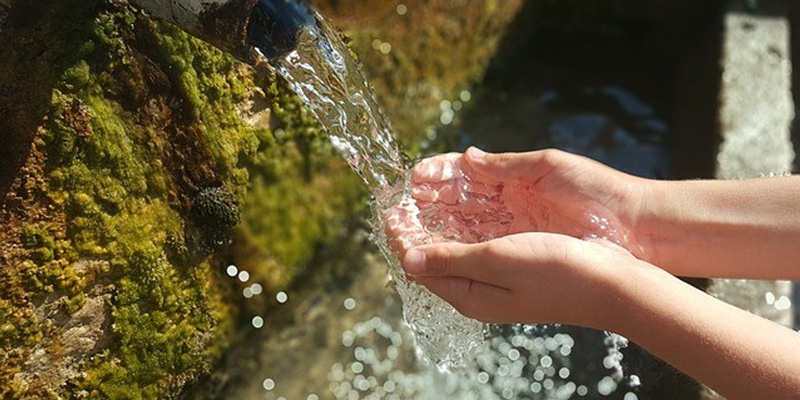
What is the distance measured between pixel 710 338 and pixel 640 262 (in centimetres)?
27

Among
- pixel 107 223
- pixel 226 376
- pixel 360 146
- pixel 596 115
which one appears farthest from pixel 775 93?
pixel 107 223

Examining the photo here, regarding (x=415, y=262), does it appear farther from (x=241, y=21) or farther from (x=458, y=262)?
(x=241, y=21)

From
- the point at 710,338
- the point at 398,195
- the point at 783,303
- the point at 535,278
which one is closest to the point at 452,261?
the point at 535,278

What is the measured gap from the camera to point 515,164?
2.31 metres

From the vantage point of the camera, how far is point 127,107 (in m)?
2.24

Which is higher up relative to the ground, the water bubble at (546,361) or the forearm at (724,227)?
the forearm at (724,227)

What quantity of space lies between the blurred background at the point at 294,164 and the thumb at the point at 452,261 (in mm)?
663

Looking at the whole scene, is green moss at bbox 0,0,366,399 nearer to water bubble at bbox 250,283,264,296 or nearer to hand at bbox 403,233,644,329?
water bubble at bbox 250,283,264,296

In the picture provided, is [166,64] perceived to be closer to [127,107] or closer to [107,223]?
[127,107]

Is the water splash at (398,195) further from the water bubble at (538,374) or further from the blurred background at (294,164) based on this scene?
the water bubble at (538,374)

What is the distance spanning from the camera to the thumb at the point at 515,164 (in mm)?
2281

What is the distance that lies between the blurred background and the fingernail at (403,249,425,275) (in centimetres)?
67

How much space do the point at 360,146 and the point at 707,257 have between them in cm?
103

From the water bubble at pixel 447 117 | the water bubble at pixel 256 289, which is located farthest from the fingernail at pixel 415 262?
the water bubble at pixel 447 117
